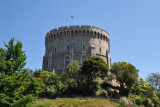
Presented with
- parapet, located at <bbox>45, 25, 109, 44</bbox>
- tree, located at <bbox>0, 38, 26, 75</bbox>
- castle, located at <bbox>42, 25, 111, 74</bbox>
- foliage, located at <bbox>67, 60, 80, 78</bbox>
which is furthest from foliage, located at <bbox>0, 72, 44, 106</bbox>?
parapet, located at <bbox>45, 25, 109, 44</bbox>

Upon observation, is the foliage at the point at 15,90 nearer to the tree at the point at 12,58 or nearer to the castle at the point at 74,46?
the tree at the point at 12,58

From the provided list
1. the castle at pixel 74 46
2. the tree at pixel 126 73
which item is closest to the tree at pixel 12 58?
the tree at pixel 126 73

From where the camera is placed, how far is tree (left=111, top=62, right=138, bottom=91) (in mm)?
36506

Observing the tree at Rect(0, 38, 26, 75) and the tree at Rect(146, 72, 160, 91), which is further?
the tree at Rect(146, 72, 160, 91)

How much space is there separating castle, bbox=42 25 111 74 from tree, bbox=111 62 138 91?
31.6 ft

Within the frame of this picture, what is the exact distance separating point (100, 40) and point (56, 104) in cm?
2956

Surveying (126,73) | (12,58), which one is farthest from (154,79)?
(12,58)

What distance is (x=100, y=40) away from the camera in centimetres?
4969

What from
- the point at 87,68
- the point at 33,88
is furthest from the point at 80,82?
the point at 33,88

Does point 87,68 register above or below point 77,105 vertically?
above

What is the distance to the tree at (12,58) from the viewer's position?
15.2m

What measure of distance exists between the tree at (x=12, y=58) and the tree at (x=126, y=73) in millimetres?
25302

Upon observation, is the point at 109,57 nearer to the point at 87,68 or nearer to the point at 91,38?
the point at 91,38

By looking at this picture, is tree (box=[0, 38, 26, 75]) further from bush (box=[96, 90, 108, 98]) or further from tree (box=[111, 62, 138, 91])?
tree (box=[111, 62, 138, 91])
